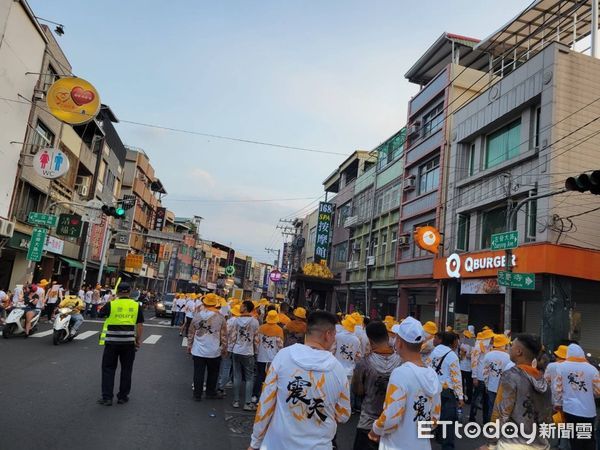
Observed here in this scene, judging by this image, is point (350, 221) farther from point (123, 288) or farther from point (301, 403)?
point (301, 403)

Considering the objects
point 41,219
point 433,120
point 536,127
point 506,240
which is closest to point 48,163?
point 41,219

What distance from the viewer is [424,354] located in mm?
7906

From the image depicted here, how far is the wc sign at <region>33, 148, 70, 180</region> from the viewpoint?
21.9 m

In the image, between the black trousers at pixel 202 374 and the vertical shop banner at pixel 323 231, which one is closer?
the black trousers at pixel 202 374

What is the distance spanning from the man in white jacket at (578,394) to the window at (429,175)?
59.1ft

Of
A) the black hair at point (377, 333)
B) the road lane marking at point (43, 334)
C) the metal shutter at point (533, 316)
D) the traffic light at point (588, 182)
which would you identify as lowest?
the road lane marking at point (43, 334)

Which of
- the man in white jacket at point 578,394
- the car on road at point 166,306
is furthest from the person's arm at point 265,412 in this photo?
the car on road at point 166,306

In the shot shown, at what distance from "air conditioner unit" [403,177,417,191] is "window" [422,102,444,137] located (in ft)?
8.40

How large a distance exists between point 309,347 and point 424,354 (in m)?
4.97

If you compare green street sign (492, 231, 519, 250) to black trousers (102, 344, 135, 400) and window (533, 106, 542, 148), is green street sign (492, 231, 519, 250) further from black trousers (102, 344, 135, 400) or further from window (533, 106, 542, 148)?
black trousers (102, 344, 135, 400)

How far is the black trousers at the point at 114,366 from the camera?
7.72 meters

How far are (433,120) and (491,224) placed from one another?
851cm

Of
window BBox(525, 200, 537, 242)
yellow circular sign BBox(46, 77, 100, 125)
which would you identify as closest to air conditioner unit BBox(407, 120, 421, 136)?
window BBox(525, 200, 537, 242)

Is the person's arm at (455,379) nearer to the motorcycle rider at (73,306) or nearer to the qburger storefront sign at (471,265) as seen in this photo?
the qburger storefront sign at (471,265)
